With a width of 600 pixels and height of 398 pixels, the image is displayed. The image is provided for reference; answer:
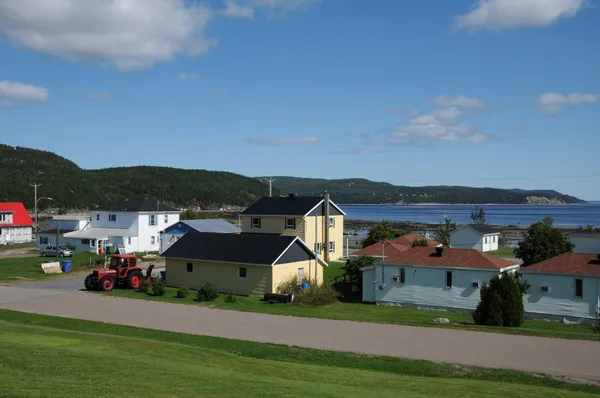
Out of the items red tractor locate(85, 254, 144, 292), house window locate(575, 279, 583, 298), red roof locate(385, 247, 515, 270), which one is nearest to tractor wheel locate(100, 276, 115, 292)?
red tractor locate(85, 254, 144, 292)

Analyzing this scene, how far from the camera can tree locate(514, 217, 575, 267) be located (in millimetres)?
42281

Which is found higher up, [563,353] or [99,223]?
[99,223]

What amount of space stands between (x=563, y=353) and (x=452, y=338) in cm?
424

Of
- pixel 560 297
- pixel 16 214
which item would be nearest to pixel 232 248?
pixel 560 297

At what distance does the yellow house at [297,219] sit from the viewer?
54.6 meters

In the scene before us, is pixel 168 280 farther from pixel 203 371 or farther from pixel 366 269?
pixel 203 371

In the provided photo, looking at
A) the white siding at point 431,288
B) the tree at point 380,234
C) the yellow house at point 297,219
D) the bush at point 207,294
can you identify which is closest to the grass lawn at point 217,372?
the bush at point 207,294

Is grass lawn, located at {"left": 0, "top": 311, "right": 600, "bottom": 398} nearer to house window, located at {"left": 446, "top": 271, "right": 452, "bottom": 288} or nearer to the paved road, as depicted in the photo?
the paved road

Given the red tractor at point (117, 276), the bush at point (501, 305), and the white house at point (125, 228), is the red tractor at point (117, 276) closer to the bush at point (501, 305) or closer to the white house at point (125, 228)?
the bush at point (501, 305)

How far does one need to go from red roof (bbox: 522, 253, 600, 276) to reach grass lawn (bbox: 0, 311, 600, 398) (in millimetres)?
15595

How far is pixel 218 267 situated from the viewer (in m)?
39.0

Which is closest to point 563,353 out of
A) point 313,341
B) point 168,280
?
point 313,341

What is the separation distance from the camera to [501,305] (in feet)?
91.9

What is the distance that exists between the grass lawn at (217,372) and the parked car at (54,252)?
3702 centimetres
